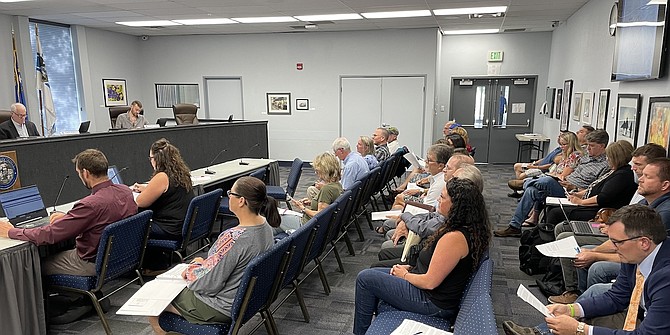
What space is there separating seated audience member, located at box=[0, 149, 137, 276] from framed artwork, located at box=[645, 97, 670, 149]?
3.92 metres

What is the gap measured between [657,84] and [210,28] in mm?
7865

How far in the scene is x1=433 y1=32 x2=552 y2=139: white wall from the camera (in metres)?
9.73

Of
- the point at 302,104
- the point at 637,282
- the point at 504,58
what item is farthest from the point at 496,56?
the point at 637,282

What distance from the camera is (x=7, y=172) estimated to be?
4.04 m

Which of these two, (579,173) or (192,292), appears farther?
(579,173)

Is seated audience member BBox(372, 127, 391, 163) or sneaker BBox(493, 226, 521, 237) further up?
seated audience member BBox(372, 127, 391, 163)

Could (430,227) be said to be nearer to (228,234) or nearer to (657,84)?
(228,234)

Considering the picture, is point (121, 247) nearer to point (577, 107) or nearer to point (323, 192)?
point (323, 192)

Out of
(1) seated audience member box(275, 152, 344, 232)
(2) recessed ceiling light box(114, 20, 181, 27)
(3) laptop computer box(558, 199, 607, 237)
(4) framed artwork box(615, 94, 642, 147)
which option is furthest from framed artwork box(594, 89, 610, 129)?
(2) recessed ceiling light box(114, 20, 181, 27)

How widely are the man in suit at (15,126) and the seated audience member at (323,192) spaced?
4323mm

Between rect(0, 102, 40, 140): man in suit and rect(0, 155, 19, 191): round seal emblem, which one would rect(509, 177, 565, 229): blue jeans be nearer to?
rect(0, 155, 19, 191): round seal emblem

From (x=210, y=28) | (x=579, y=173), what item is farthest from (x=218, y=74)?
(x=579, y=173)

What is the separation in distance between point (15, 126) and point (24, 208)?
11.4 ft

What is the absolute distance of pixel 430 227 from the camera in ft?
8.75
